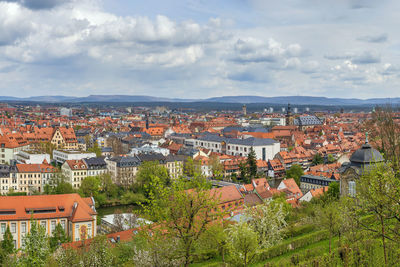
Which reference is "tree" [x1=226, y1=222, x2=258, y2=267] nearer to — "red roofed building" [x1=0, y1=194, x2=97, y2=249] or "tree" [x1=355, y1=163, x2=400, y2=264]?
"tree" [x1=355, y1=163, x2=400, y2=264]

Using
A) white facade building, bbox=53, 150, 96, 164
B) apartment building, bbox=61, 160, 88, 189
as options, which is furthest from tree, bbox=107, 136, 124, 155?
apartment building, bbox=61, 160, 88, 189

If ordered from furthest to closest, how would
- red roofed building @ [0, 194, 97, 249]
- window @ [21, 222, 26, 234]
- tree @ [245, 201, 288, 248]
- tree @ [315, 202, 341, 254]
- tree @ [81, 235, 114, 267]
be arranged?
window @ [21, 222, 26, 234] → red roofed building @ [0, 194, 97, 249] → tree @ [245, 201, 288, 248] → tree @ [315, 202, 341, 254] → tree @ [81, 235, 114, 267]

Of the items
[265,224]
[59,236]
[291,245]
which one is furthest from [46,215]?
[291,245]

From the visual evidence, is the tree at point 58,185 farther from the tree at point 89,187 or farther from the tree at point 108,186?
the tree at point 108,186

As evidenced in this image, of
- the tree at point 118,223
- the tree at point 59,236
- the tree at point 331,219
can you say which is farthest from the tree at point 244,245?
the tree at point 59,236

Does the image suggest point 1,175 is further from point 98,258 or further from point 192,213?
point 192,213

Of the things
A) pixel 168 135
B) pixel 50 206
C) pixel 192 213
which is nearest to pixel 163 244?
pixel 192 213
